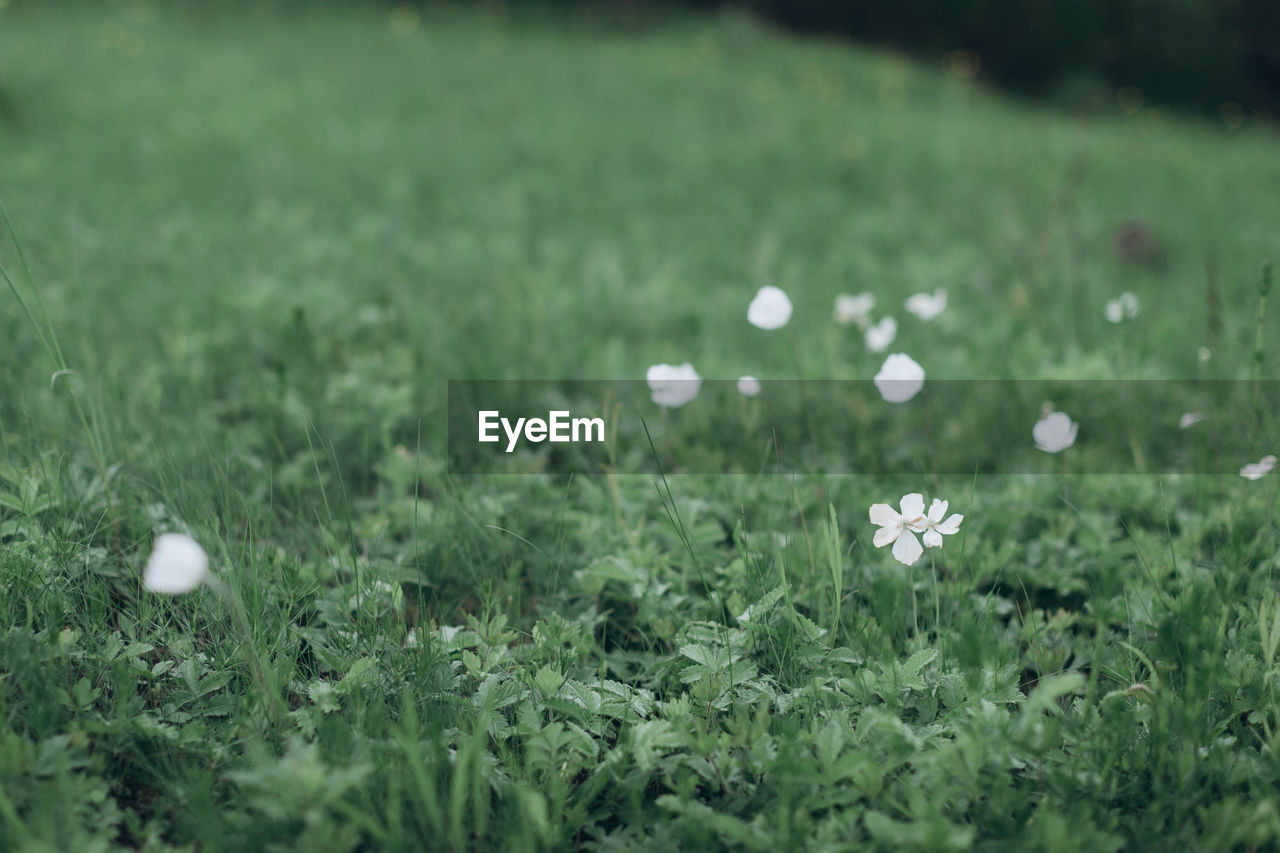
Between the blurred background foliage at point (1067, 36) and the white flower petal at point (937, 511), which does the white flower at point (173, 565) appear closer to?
the white flower petal at point (937, 511)

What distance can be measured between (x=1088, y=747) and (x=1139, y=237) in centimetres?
494

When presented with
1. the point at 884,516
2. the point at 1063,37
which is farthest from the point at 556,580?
the point at 1063,37

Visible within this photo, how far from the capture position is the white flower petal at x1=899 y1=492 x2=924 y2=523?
1.45 m

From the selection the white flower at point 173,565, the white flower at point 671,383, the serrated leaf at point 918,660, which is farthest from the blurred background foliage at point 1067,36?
the white flower at point 173,565

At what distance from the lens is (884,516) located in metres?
1.48

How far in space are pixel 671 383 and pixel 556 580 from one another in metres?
0.53

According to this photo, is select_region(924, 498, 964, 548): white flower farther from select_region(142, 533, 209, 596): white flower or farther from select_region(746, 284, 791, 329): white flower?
select_region(142, 533, 209, 596): white flower

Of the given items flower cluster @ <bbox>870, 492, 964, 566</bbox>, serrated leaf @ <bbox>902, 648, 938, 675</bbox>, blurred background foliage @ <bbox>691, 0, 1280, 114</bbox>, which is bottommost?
serrated leaf @ <bbox>902, 648, 938, 675</bbox>

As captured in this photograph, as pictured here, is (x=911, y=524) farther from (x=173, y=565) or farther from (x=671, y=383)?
(x=173, y=565)

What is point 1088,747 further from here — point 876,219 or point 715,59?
point 715,59

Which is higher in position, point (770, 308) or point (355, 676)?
point (770, 308)

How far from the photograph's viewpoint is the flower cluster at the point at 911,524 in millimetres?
1453

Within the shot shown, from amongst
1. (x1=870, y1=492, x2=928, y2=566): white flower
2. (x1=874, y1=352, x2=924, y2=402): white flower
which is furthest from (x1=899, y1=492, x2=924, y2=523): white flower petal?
(x1=874, y1=352, x2=924, y2=402): white flower

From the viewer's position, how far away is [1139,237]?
5.20 m
